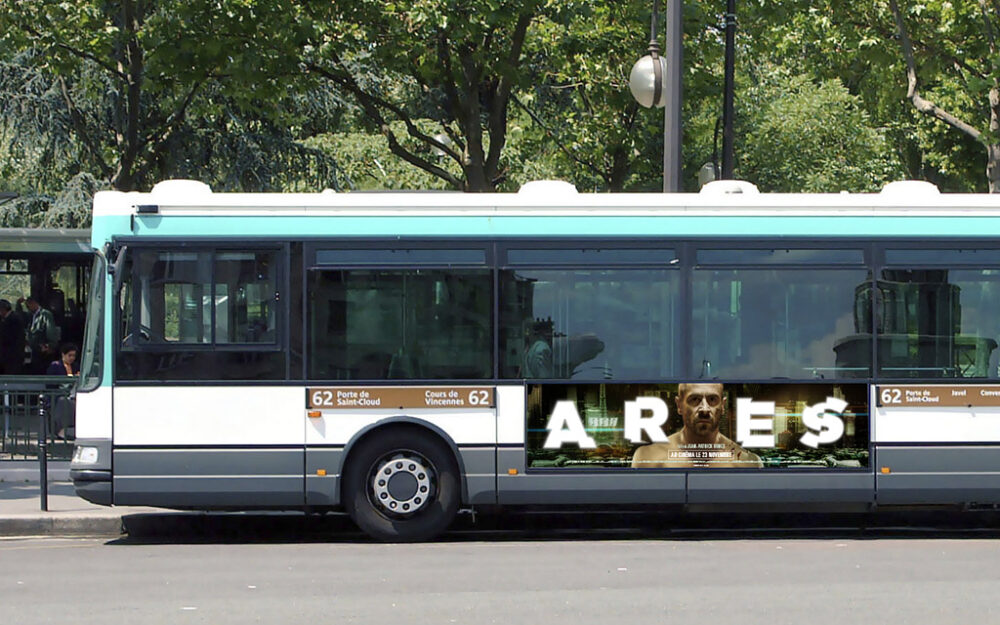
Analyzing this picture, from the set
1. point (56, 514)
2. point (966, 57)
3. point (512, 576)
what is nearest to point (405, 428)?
point (512, 576)

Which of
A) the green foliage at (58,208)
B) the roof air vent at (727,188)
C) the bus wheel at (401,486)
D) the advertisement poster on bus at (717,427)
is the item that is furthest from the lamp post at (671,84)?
the green foliage at (58,208)

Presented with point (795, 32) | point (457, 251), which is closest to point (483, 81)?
point (795, 32)

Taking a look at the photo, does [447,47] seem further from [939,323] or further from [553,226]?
[939,323]

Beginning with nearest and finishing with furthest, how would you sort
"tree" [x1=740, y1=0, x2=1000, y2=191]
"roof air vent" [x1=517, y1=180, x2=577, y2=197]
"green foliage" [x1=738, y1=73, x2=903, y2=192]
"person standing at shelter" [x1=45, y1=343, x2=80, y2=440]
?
"roof air vent" [x1=517, y1=180, x2=577, y2=197]
"person standing at shelter" [x1=45, y1=343, x2=80, y2=440]
"tree" [x1=740, y1=0, x2=1000, y2=191]
"green foliage" [x1=738, y1=73, x2=903, y2=192]

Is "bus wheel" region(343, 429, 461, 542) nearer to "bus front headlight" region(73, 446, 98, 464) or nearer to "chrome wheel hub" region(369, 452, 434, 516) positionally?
"chrome wheel hub" region(369, 452, 434, 516)

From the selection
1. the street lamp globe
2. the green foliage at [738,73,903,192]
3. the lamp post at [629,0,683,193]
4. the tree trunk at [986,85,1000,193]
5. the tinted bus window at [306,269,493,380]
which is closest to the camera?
the tinted bus window at [306,269,493,380]

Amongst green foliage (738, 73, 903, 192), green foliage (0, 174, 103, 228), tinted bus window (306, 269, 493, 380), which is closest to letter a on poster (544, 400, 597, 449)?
tinted bus window (306, 269, 493, 380)

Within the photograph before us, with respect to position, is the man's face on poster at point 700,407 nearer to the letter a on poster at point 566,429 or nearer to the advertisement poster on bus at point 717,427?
the advertisement poster on bus at point 717,427

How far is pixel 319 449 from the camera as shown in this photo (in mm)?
11438

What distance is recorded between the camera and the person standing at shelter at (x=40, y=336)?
21.3 m

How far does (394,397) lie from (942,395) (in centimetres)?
434

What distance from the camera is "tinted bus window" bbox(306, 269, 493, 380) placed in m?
11.5

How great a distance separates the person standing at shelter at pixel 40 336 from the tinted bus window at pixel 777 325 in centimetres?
1264

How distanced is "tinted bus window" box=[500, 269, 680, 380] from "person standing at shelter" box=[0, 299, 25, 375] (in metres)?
12.4
